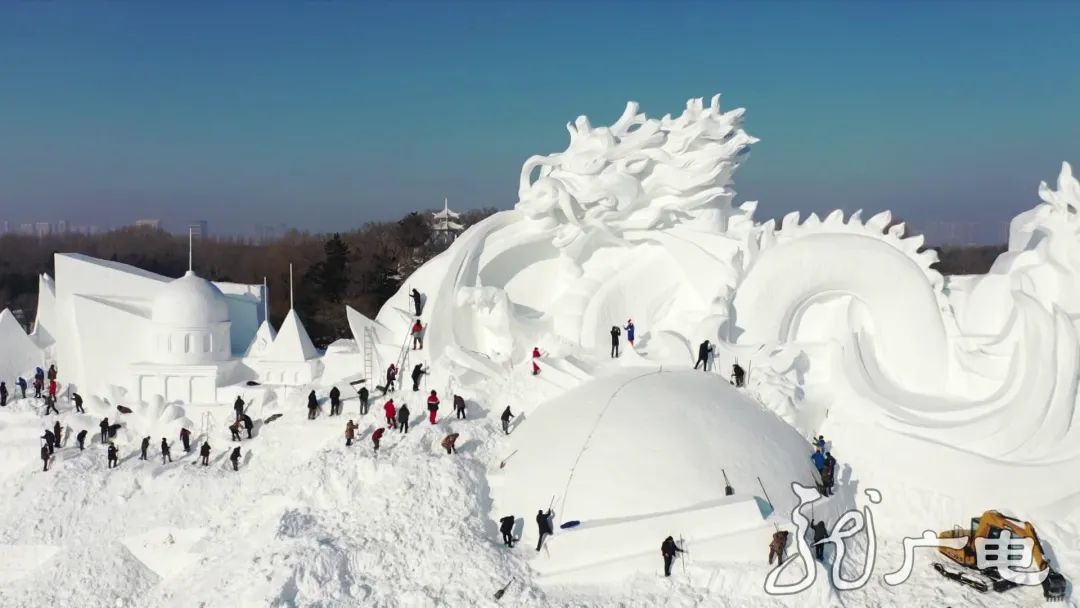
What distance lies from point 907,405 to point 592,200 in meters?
9.07

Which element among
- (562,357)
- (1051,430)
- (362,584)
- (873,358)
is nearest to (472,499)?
(362,584)

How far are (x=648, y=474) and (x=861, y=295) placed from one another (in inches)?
317

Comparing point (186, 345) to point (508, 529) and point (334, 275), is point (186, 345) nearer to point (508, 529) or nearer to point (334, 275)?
point (508, 529)

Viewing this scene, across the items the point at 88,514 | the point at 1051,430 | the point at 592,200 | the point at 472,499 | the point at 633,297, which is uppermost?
the point at 592,200

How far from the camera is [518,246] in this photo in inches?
918

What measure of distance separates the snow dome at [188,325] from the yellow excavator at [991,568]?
18.9 meters

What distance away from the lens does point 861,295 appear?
67.1 feet

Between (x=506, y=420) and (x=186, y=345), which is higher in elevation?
(x=186, y=345)

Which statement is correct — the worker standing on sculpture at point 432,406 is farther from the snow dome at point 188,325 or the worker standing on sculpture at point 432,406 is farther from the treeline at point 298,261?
the treeline at point 298,261

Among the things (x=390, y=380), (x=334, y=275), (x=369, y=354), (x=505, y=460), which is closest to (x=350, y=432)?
(x=390, y=380)

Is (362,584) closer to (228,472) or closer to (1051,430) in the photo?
(228,472)

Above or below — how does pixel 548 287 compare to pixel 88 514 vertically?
above

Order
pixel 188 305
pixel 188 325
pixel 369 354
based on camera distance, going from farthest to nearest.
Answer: pixel 188 305
pixel 188 325
pixel 369 354

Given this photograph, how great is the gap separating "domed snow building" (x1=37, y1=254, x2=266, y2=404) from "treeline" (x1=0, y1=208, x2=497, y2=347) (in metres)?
18.0
